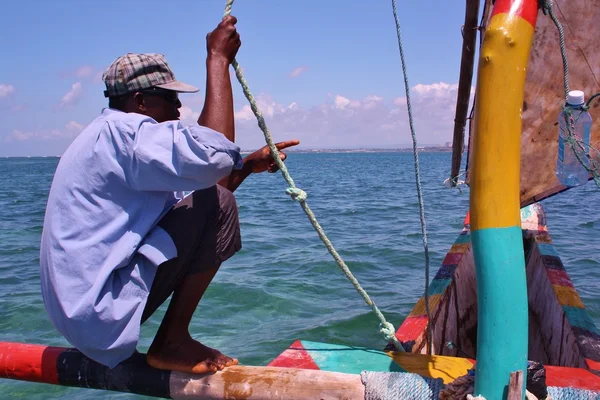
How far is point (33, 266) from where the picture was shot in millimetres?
8102

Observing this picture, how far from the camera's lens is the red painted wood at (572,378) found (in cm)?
190

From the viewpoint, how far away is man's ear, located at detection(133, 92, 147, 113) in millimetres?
1895

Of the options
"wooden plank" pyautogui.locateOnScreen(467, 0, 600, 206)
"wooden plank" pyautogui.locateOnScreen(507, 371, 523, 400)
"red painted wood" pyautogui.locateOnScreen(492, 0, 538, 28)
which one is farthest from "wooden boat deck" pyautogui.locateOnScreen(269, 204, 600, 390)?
"red painted wood" pyautogui.locateOnScreen(492, 0, 538, 28)

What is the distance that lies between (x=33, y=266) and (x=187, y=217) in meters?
7.22

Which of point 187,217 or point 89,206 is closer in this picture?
point 89,206

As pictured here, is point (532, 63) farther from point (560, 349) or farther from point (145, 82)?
point (145, 82)

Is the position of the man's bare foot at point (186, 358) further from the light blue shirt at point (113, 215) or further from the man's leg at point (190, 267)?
the light blue shirt at point (113, 215)

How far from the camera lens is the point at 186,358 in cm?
193

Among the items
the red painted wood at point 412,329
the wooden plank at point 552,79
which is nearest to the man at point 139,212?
the red painted wood at point 412,329

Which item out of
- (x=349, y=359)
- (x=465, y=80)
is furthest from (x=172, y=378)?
(x=465, y=80)

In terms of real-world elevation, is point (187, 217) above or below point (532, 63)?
below

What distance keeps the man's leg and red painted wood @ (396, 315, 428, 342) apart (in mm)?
1226

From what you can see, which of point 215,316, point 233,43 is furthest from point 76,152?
point 215,316

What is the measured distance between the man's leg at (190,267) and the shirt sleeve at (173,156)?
0.65 ft
